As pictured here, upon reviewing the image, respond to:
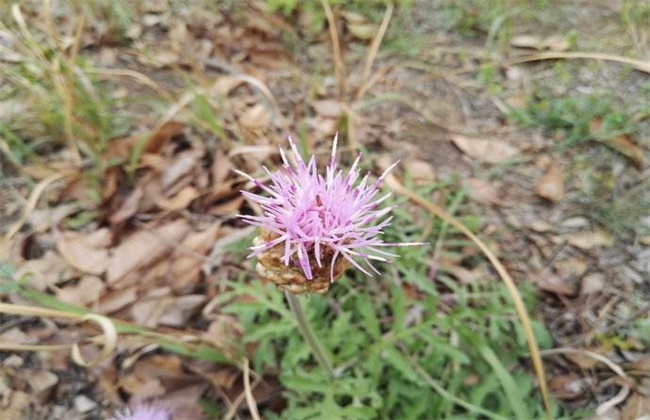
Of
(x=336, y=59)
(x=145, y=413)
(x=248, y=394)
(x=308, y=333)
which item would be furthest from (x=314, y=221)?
(x=336, y=59)

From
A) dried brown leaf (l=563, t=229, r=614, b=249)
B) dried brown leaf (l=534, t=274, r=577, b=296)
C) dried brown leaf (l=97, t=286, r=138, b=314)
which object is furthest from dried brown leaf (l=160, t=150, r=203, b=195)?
dried brown leaf (l=563, t=229, r=614, b=249)

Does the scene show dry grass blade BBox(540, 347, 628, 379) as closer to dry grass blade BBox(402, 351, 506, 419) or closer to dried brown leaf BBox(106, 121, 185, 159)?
dry grass blade BBox(402, 351, 506, 419)

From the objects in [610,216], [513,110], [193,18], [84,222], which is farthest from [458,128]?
[84,222]

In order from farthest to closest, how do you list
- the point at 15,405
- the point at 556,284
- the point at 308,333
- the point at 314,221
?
1. the point at 556,284
2. the point at 15,405
3. the point at 308,333
4. the point at 314,221

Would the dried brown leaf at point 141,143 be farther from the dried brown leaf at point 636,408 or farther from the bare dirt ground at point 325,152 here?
the dried brown leaf at point 636,408

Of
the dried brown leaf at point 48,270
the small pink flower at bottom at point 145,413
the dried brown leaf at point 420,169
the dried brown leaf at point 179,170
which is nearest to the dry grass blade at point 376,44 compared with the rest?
the dried brown leaf at point 420,169

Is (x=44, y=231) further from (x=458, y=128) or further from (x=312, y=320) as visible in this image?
(x=458, y=128)

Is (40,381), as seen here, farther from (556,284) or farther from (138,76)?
(556,284)
